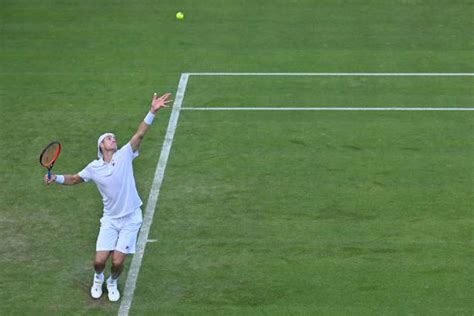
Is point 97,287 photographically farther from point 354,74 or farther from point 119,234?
point 354,74

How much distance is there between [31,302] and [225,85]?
8.71m

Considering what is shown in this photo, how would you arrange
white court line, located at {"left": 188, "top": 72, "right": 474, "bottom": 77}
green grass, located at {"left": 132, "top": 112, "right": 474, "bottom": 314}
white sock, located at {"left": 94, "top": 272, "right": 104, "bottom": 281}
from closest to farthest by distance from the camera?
white sock, located at {"left": 94, "top": 272, "right": 104, "bottom": 281}, green grass, located at {"left": 132, "top": 112, "right": 474, "bottom": 314}, white court line, located at {"left": 188, "top": 72, "right": 474, "bottom": 77}

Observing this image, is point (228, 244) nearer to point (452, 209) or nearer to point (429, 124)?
point (452, 209)

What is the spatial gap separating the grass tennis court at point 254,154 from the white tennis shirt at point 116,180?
124 cm

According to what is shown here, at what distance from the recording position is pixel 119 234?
1342 cm

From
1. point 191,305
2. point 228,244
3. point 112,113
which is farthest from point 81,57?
point 191,305

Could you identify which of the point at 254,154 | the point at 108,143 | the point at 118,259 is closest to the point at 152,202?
the point at 254,154

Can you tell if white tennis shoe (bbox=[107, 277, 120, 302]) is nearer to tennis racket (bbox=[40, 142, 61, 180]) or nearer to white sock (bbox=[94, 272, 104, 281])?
white sock (bbox=[94, 272, 104, 281])

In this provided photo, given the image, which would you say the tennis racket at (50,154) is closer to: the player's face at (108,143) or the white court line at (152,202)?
the player's face at (108,143)

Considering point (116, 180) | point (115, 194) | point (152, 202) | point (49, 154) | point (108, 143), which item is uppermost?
point (108, 143)

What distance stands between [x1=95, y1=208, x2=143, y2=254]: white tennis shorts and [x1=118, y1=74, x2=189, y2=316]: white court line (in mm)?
712

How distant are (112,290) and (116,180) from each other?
148cm

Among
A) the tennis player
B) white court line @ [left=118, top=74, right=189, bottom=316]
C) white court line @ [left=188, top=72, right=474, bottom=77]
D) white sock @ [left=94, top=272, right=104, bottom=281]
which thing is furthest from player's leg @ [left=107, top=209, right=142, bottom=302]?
white court line @ [left=188, top=72, right=474, bottom=77]

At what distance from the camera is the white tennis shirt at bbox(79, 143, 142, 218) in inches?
520
